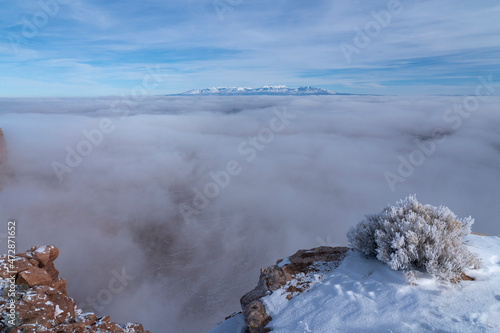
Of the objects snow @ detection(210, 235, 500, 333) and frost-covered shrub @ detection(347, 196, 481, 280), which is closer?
snow @ detection(210, 235, 500, 333)

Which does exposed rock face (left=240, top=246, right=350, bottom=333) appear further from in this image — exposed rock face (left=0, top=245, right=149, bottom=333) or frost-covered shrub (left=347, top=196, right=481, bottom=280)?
exposed rock face (left=0, top=245, right=149, bottom=333)

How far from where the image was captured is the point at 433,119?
167m

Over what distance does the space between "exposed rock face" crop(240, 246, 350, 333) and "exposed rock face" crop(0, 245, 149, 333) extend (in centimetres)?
399

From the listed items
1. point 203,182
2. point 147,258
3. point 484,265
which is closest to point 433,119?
point 203,182

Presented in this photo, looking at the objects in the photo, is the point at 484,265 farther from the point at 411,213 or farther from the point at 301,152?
the point at 301,152

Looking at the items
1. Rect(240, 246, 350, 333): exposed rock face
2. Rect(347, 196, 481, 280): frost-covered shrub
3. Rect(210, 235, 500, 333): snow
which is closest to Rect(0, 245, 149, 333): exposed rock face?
Rect(240, 246, 350, 333): exposed rock face

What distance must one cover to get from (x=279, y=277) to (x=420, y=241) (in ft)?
10.5

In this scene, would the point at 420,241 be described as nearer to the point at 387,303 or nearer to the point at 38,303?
the point at 387,303

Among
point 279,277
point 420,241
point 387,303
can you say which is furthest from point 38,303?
point 420,241

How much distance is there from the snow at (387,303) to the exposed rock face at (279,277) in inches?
7.8

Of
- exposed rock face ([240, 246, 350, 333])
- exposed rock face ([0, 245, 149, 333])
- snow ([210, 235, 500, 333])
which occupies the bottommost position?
snow ([210, 235, 500, 333])

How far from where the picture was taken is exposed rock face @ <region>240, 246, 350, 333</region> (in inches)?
207

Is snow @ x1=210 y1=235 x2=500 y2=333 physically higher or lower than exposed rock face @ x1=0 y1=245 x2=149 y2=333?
lower

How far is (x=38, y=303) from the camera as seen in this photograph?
6.22m
